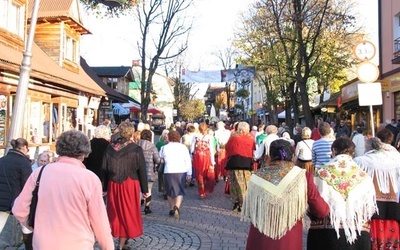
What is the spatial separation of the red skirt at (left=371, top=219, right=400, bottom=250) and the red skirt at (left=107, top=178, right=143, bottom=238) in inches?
125

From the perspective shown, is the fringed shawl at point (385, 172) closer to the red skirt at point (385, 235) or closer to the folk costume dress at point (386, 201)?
the folk costume dress at point (386, 201)

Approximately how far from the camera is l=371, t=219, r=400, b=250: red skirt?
5520 mm

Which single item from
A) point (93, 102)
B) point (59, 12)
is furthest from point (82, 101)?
point (59, 12)

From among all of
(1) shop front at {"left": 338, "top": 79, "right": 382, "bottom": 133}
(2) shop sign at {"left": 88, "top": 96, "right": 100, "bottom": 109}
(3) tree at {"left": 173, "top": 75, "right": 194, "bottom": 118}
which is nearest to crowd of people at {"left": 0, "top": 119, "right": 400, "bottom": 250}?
(2) shop sign at {"left": 88, "top": 96, "right": 100, "bottom": 109}

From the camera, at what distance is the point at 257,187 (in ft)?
13.5

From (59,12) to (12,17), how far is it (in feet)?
13.3

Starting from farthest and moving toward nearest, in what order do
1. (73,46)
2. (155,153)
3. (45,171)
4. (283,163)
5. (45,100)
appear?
(73,46)
(45,100)
(155,153)
(283,163)
(45,171)

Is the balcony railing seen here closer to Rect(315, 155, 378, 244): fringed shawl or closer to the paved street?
the paved street

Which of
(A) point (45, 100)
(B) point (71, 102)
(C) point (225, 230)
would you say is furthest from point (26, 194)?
(B) point (71, 102)

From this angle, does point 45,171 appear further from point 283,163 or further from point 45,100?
point 45,100

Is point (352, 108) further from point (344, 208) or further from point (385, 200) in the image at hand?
point (344, 208)

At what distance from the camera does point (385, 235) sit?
18.2ft

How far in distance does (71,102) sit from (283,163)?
53.8 ft

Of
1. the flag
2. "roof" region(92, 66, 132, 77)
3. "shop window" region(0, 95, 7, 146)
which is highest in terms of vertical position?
"roof" region(92, 66, 132, 77)
